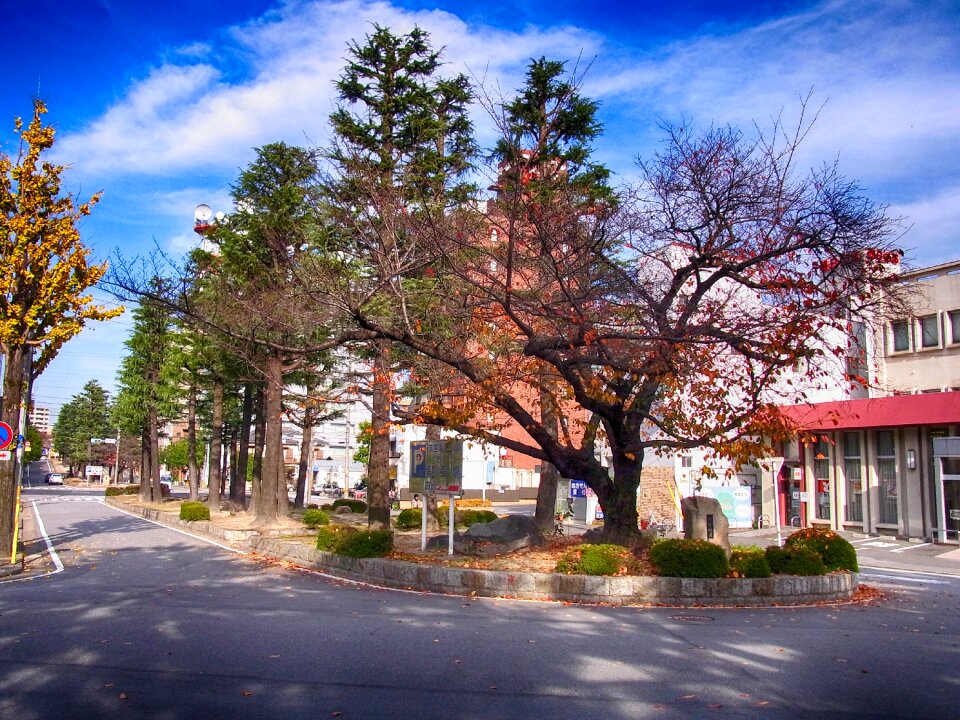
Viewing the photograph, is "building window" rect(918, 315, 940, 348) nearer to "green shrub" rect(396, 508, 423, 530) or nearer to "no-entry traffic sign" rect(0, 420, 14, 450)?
"green shrub" rect(396, 508, 423, 530)

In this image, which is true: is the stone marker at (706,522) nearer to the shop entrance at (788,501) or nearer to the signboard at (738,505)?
the signboard at (738,505)

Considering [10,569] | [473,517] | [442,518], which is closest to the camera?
[10,569]

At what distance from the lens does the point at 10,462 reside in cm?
1725

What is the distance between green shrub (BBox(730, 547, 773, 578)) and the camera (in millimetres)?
13234

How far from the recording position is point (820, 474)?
33.0m

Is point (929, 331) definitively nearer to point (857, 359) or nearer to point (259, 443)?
point (857, 359)

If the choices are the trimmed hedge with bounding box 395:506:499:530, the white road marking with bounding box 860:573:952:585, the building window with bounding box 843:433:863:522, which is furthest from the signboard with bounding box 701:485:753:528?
the white road marking with bounding box 860:573:952:585

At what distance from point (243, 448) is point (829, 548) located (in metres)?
28.0

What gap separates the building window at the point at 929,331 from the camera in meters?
30.6

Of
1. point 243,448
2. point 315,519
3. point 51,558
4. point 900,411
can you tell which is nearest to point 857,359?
point 51,558

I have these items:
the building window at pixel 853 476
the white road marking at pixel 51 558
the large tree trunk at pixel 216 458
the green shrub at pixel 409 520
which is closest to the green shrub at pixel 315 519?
the green shrub at pixel 409 520

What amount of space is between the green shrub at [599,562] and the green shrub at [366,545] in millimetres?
3800

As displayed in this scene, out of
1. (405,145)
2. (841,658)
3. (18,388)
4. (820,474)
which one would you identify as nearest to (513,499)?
(820,474)

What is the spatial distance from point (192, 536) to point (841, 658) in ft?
70.4
